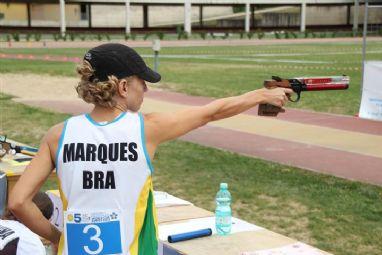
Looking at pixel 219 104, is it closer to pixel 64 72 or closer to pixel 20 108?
pixel 20 108

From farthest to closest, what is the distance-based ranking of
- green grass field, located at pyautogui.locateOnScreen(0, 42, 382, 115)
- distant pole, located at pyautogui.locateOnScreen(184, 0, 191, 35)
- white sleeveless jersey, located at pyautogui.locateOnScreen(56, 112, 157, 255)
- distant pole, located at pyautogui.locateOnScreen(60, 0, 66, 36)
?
1. distant pole, located at pyautogui.locateOnScreen(184, 0, 191, 35)
2. distant pole, located at pyautogui.locateOnScreen(60, 0, 66, 36)
3. green grass field, located at pyautogui.locateOnScreen(0, 42, 382, 115)
4. white sleeveless jersey, located at pyautogui.locateOnScreen(56, 112, 157, 255)

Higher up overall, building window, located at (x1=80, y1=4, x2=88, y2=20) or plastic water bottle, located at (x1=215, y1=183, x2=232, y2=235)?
building window, located at (x1=80, y1=4, x2=88, y2=20)

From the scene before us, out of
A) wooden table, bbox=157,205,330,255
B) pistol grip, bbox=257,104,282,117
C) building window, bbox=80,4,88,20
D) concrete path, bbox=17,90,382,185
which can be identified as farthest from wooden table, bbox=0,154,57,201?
building window, bbox=80,4,88,20

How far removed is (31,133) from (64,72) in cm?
1298

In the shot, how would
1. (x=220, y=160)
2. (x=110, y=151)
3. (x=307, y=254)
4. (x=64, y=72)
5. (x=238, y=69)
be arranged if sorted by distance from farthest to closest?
(x=238, y=69), (x=64, y=72), (x=220, y=160), (x=307, y=254), (x=110, y=151)

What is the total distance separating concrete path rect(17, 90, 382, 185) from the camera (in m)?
8.98

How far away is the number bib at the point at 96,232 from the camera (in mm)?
2716

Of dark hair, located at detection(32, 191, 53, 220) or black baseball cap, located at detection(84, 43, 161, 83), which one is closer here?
black baseball cap, located at detection(84, 43, 161, 83)

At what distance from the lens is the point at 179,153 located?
988 cm

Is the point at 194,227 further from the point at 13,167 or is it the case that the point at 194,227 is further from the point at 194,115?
the point at 13,167

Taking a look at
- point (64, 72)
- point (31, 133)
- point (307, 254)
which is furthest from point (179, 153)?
point (64, 72)

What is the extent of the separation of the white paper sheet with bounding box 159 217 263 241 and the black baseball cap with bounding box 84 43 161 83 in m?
1.70

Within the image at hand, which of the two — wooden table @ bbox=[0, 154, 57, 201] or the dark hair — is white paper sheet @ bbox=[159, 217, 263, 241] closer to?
the dark hair

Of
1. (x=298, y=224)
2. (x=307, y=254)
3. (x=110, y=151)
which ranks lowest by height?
(x=298, y=224)
